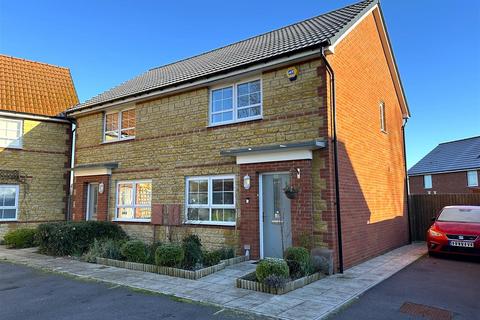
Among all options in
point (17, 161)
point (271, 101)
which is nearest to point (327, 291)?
point (271, 101)

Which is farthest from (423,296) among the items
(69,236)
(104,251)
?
(69,236)

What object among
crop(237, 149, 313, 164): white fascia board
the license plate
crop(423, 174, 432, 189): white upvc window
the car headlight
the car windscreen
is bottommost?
the license plate

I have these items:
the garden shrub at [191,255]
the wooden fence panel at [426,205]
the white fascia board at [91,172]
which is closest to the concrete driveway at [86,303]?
the garden shrub at [191,255]

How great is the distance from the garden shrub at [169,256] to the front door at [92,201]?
24.2 ft

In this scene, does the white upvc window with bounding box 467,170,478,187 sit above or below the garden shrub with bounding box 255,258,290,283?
above

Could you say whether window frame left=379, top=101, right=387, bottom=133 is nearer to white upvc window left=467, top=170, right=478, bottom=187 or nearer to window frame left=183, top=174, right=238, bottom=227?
window frame left=183, top=174, right=238, bottom=227

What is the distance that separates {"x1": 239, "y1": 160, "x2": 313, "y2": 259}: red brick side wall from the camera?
891 centimetres

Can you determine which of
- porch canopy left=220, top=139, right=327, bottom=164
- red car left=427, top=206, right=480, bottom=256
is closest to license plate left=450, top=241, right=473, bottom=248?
red car left=427, top=206, right=480, bottom=256

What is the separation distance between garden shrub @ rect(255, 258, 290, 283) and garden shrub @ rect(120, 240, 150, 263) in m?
3.81

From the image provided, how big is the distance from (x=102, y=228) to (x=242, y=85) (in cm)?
678

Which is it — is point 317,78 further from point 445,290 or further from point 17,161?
point 17,161

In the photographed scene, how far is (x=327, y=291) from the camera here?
696 cm

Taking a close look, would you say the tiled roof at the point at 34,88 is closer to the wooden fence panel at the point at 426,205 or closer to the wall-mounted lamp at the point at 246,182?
the wall-mounted lamp at the point at 246,182

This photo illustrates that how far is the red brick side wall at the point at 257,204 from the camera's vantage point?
29.2ft
